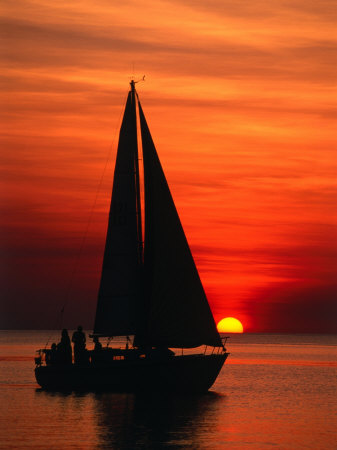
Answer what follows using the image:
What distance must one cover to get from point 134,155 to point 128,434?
15590mm

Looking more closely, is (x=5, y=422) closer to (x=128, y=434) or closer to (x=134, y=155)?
(x=128, y=434)

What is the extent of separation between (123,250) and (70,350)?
566 cm

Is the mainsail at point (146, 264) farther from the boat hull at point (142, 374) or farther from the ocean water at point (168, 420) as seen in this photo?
the ocean water at point (168, 420)

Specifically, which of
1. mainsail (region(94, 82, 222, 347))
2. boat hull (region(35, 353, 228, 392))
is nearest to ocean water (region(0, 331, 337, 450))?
boat hull (region(35, 353, 228, 392))

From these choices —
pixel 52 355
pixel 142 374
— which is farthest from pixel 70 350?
pixel 142 374

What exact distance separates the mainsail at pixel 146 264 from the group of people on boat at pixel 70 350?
848 millimetres

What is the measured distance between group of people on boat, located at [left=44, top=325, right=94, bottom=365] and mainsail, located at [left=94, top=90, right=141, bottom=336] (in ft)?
2.95

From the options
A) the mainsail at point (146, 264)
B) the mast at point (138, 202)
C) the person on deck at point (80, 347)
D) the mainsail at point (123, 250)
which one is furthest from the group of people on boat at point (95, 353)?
the mast at point (138, 202)

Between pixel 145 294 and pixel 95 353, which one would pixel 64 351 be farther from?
A: pixel 145 294

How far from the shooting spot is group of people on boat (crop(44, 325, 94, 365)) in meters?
46.2

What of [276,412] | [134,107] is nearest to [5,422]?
[276,412]

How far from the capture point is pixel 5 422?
133 ft

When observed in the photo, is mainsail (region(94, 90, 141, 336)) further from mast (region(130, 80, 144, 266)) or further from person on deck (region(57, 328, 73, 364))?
person on deck (region(57, 328, 73, 364))

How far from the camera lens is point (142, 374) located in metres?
44.9
